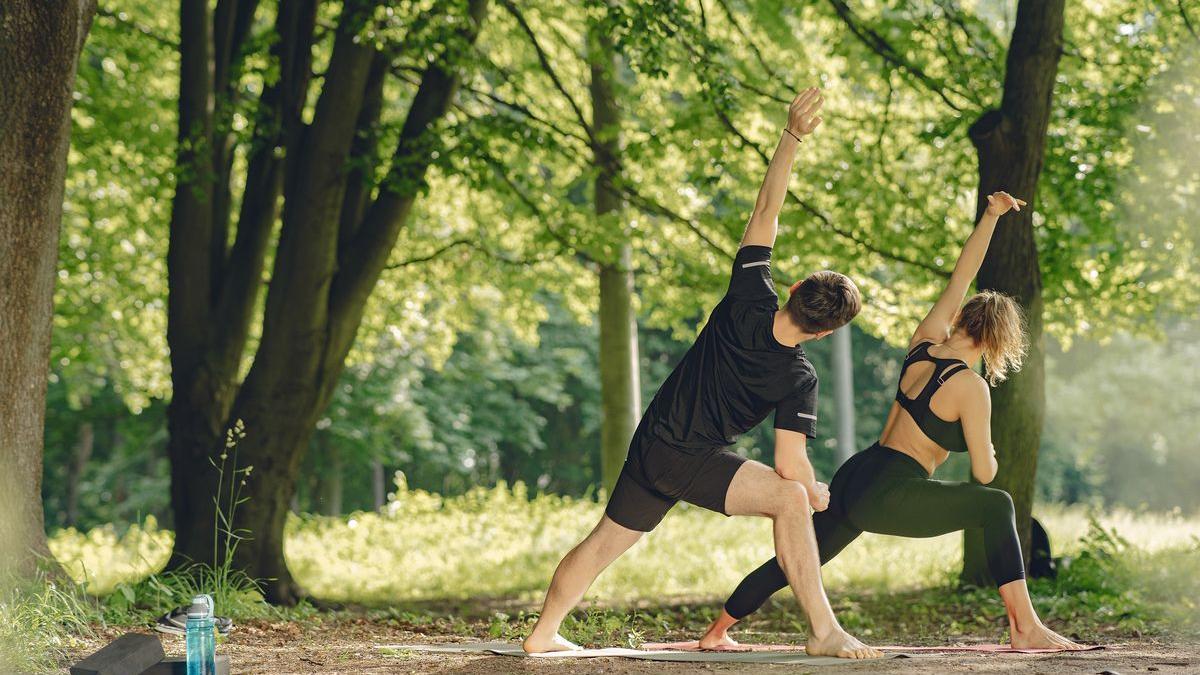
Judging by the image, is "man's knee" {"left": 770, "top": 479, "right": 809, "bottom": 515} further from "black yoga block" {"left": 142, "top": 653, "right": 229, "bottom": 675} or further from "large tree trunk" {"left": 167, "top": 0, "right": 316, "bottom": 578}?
"large tree trunk" {"left": 167, "top": 0, "right": 316, "bottom": 578}

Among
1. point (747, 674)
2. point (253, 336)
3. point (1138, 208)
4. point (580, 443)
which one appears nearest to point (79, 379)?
point (253, 336)

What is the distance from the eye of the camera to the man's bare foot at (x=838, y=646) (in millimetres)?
5277

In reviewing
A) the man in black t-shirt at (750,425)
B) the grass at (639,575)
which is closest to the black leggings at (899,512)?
the man in black t-shirt at (750,425)

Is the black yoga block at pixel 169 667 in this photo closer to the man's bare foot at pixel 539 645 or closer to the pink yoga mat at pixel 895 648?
the man's bare foot at pixel 539 645

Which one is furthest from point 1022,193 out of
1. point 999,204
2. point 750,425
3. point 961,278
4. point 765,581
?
point 750,425

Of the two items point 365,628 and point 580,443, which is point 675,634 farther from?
point 580,443

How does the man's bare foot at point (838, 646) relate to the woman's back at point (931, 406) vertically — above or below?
below

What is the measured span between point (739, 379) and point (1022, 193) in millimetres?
5098

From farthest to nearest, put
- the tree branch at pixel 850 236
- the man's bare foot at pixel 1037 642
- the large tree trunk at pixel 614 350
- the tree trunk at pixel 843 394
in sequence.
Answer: the tree trunk at pixel 843 394 → the large tree trunk at pixel 614 350 → the tree branch at pixel 850 236 → the man's bare foot at pixel 1037 642

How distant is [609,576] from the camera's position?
499 inches

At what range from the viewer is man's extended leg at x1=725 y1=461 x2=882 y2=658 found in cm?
522

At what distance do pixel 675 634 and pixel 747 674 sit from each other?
3.65m

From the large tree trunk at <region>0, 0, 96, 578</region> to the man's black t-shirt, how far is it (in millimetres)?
3828

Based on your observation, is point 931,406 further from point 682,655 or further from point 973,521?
point 682,655
